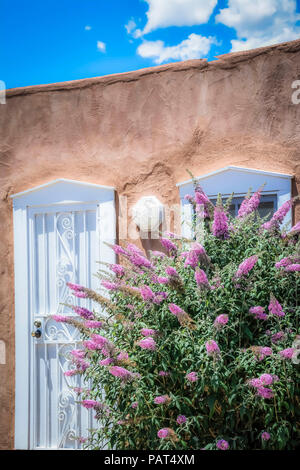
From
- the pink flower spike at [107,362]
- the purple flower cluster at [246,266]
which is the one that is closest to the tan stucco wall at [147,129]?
the purple flower cluster at [246,266]

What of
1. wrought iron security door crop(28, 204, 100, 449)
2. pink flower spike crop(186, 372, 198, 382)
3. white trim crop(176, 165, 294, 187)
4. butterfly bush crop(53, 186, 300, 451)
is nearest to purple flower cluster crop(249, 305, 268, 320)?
butterfly bush crop(53, 186, 300, 451)

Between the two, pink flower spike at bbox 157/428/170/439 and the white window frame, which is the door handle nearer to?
the white window frame

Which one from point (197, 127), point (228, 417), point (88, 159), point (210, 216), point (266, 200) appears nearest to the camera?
point (228, 417)

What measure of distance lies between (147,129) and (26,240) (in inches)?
59.2

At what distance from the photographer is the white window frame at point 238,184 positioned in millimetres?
3262

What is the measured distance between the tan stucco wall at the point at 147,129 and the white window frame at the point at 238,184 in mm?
89

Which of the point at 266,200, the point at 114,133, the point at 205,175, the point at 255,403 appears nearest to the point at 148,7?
the point at 114,133

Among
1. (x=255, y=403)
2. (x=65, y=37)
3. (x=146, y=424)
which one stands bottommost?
(x=146, y=424)

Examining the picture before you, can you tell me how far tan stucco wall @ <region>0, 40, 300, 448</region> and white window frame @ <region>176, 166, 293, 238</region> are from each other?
0.09 metres

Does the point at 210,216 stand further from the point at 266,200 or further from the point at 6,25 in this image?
the point at 6,25

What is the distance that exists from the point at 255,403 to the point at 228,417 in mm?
231

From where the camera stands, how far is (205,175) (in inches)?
135

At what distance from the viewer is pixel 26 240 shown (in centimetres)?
389

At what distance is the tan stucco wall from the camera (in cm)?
338
